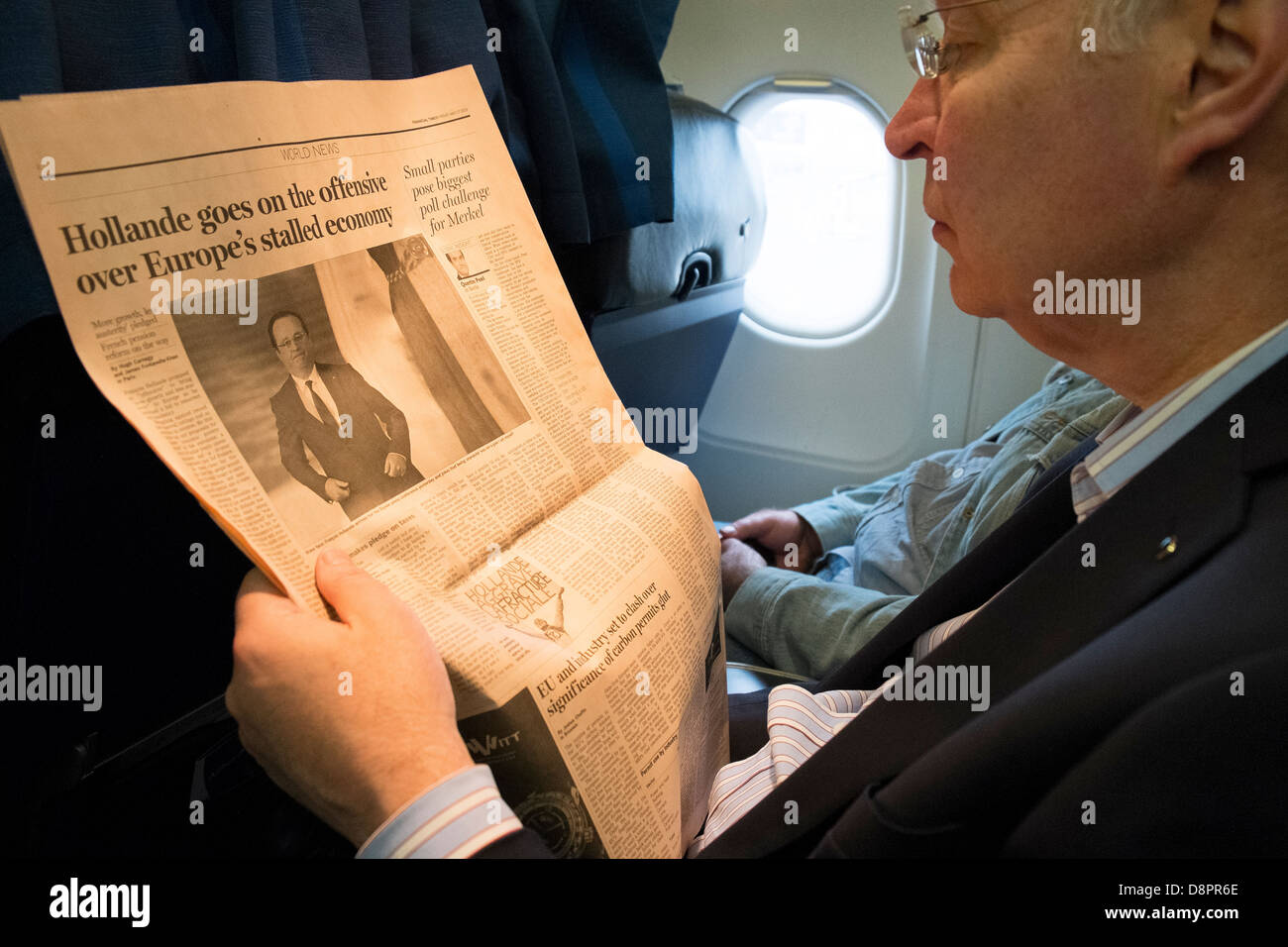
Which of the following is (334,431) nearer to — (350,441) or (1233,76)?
(350,441)

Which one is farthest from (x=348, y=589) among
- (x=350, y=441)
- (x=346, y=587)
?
(x=350, y=441)

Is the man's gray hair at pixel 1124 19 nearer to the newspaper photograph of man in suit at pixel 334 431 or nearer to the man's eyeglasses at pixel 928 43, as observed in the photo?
the man's eyeglasses at pixel 928 43

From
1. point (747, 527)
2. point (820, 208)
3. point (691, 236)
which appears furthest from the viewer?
point (820, 208)

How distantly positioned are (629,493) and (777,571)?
33.7 inches

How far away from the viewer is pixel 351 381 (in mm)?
624

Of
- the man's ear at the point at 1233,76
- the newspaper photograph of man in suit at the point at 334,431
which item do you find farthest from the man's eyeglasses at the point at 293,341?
the man's ear at the point at 1233,76

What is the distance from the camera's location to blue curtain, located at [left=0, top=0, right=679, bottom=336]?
0.61 m

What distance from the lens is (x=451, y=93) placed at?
75 centimetres

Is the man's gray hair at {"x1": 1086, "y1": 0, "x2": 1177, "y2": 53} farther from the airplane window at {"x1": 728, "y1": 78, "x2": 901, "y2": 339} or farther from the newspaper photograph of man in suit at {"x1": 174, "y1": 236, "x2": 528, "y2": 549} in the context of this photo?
the airplane window at {"x1": 728, "y1": 78, "x2": 901, "y2": 339}

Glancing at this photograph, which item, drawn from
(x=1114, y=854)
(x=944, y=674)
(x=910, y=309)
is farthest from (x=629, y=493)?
(x=910, y=309)

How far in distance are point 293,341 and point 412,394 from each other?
10cm

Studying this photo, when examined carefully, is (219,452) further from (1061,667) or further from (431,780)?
(1061,667)

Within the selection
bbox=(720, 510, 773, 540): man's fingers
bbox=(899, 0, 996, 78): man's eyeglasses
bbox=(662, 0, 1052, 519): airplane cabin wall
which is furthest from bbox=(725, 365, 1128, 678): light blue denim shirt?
bbox=(899, 0, 996, 78): man's eyeglasses

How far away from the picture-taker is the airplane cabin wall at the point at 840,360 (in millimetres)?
2129
